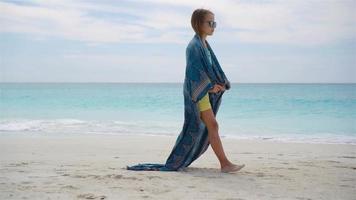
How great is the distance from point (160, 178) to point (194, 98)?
0.81 metres

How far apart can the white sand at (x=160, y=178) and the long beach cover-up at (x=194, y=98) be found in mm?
180

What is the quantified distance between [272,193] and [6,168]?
282 cm

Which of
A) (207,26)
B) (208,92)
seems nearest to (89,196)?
(208,92)

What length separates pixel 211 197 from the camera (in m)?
3.61

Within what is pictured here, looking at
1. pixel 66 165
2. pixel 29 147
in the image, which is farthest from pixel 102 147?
pixel 66 165

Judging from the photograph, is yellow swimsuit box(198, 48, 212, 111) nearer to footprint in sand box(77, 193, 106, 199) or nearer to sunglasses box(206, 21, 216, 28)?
sunglasses box(206, 21, 216, 28)

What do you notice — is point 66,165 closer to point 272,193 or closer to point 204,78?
point 204,78

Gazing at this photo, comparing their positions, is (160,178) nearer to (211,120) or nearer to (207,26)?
(211,120)

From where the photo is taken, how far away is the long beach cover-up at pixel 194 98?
4.48m

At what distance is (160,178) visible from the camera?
4.28 meters

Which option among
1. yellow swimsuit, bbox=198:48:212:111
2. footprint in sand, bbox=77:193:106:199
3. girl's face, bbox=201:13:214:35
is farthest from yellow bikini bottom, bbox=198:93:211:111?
footprint in sand, bbox=77:193:106:199

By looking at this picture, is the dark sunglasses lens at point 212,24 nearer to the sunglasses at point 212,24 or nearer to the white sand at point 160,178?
the sunglasses at point 212,24

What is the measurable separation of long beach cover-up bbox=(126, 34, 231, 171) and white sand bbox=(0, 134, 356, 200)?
0.18 metres

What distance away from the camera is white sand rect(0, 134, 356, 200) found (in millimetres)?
A: 3717
